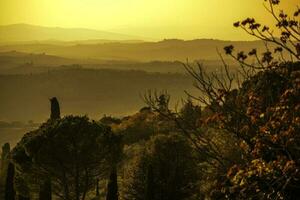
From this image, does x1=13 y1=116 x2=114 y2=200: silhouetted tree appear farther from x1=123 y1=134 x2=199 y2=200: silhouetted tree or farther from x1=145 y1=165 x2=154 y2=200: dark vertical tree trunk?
x1=145 y1=165 x2=154 y2=200: dark vertical tree trunk

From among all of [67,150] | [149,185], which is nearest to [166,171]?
[149,185]

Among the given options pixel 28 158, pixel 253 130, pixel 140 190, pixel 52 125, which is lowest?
pixel 140 190

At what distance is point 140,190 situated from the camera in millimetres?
38906

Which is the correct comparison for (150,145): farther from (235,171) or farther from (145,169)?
(235,171)

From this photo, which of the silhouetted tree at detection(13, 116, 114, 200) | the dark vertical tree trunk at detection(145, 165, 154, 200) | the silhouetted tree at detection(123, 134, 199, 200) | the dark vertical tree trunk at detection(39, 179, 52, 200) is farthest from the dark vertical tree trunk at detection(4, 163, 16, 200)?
the dark vertical tree trunk at detection(145, 165, 154, 200)

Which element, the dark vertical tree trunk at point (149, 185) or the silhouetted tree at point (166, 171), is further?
the silhouetted tree at point (166, 171)

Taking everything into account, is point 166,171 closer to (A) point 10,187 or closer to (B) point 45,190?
(B) point 45,190

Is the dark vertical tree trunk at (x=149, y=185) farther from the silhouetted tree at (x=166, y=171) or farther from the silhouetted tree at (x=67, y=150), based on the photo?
the silhouetted tree at (x=67, y=150)

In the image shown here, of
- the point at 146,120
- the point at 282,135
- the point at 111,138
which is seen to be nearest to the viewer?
A: the point at 282,135

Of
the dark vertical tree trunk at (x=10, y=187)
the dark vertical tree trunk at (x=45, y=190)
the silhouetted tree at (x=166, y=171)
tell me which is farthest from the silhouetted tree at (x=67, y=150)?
the dark vertical tree trunk at (x=10, y=187)

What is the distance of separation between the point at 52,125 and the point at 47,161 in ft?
8.86

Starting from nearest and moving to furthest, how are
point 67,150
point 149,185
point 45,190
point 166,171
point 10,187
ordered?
point 149,185 → point 67,150 → point 166,171 → point 45,190 → point 10,187

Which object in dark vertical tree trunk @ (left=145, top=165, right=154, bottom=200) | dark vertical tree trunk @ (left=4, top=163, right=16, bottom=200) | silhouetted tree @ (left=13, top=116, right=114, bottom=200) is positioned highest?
silhouetted tree @ (left=13, top=116, right=114, bottom=200)

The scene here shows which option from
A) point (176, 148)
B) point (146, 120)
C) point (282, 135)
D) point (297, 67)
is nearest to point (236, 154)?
point (297, 67)
